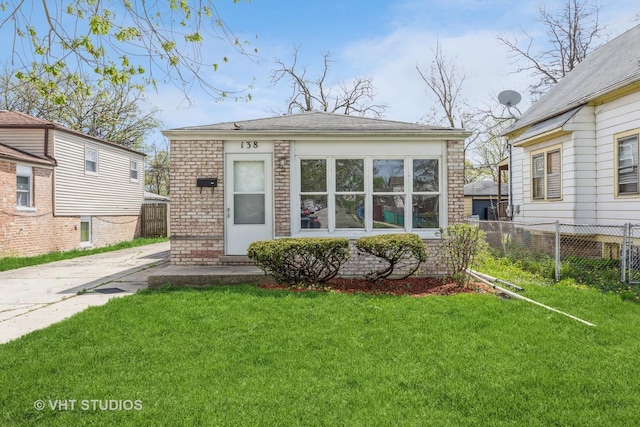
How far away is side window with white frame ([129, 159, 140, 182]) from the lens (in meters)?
18.5

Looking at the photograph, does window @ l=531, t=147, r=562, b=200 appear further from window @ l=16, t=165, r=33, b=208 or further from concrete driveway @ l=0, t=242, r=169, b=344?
window @ l=16, t=165, r=33, b=208

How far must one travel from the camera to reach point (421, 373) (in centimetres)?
336

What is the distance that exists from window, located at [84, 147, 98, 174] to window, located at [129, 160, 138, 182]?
263 cm

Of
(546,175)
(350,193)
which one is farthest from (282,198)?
(546,175)

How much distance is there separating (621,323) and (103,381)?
5489 mm

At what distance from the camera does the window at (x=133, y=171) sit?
1847 cm

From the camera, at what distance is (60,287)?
24.3ft

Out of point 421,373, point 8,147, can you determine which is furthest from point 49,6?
point 8,147

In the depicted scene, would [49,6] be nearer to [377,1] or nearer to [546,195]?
[377,1]

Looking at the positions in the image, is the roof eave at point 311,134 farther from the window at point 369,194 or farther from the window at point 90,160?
the window at point 90,160

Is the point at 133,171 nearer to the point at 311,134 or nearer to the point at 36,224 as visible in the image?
the point at 36,224

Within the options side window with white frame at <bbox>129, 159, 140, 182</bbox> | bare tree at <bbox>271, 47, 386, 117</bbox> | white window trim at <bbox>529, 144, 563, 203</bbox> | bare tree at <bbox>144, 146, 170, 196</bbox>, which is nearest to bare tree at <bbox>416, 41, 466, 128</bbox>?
bare tree at <bbox>271, 47, 386, 117</bbox>

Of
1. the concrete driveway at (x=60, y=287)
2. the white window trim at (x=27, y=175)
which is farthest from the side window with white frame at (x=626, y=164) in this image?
the white window trim at (x=27, y=175)

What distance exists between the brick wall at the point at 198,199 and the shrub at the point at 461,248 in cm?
421
